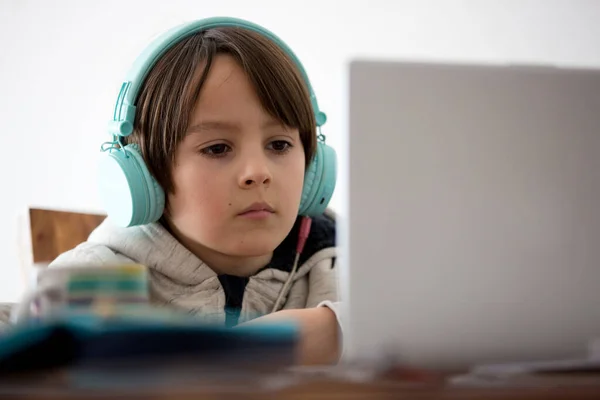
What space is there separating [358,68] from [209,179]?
66cm

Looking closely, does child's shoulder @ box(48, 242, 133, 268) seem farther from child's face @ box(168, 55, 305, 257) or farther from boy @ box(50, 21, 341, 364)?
child's face @ box(168, 55, 305, 257)

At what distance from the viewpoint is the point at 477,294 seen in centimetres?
69

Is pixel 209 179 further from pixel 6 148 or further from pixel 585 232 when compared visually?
pixel 6 148

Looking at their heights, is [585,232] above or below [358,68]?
below

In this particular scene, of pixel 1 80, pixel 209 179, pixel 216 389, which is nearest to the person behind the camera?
pixel 216 389

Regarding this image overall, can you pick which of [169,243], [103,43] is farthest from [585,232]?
[103,43]

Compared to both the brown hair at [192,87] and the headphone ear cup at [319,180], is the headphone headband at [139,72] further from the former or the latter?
the headphone ear cup at [319,180]

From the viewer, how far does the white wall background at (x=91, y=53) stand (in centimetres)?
271

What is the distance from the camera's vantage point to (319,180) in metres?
1.48

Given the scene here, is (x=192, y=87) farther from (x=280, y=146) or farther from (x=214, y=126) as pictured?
(x=280, y=146)

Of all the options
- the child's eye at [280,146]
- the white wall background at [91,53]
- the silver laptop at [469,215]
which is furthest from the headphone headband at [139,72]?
the white wall background at [91,53]

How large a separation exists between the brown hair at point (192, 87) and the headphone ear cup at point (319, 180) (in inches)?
3.8

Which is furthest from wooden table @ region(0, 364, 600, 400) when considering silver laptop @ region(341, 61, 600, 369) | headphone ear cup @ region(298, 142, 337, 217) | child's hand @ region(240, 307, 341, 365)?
headphone ear cup @ region(298, 142, 337, 217)

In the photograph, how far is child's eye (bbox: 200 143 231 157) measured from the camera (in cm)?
129
